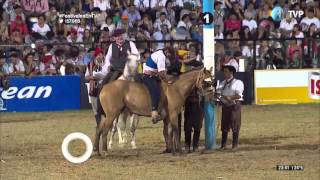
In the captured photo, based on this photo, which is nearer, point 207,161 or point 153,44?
point 207,161

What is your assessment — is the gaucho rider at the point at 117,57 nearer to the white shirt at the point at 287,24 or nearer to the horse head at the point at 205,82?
the horse head at the point at 205,82

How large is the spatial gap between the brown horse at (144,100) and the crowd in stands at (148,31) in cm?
833

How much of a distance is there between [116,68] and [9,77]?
31.6 feet

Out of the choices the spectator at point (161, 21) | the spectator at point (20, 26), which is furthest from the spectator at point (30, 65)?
the spectator at point (161, 21)

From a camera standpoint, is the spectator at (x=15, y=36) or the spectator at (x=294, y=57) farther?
the spectator at (x=294, y=57)

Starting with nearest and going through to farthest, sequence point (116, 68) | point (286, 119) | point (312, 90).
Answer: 1. point (312, 90)
2. point (116, 68)
3. point (286, 119)

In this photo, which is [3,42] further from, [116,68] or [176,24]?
[116,68]

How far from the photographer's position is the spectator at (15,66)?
24312 millimetres

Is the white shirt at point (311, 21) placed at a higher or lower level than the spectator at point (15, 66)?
higher

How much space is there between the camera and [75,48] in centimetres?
2508

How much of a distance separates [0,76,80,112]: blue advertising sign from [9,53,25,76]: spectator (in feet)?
0.60

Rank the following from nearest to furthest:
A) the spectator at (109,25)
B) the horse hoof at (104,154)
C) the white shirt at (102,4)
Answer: the horse hoof at (104,154)
the spectator at (109,25)
the white shirt at (102,4)

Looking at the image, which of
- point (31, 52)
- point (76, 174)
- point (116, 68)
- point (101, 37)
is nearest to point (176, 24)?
point (101, 37)

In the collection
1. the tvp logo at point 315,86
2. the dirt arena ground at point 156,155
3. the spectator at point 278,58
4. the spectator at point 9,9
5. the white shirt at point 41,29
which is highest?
the spectator at point 9,9
